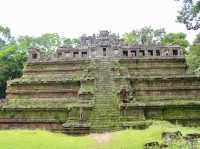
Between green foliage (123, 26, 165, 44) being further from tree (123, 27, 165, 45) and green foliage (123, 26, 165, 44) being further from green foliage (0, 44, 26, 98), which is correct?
green foliage (0, 44, 26, 98)

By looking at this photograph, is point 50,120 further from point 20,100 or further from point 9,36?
point 9,36

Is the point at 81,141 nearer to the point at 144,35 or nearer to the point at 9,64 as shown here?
the point at 9,64

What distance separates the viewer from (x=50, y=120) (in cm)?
2205

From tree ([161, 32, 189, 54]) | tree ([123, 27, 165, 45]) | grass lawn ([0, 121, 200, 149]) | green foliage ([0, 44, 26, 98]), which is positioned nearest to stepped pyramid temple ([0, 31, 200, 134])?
grass lawn ([0, 121, 200, 149])

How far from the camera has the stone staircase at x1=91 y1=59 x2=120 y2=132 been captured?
20.4 meters

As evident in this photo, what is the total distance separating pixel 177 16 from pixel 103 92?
6.93 meters

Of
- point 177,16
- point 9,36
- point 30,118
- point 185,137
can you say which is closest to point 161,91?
point 177,16

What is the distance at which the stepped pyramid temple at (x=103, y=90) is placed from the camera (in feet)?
69.6

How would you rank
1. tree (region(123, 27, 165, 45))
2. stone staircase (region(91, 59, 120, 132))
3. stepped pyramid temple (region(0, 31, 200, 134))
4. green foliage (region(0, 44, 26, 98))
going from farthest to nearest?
tree (region(123, 27, 165, 45)), green foliage (region(0, 44, 26, 98)), stepped pyramid temple (region(0, 31, 200, 134)), stone staircase (region(91, 59, 120, 132))

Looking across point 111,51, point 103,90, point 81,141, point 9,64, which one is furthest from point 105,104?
point 9,64

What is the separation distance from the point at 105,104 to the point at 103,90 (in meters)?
1.65

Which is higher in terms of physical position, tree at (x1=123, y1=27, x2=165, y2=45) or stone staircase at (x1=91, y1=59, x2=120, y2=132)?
tree at (x1=123, y1=27, x2=165, y2=45)

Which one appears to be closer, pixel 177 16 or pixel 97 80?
pixel 177 16

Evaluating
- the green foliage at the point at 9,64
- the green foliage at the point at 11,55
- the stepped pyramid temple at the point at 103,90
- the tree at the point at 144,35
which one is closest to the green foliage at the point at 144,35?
the tree at the point at 144,35
